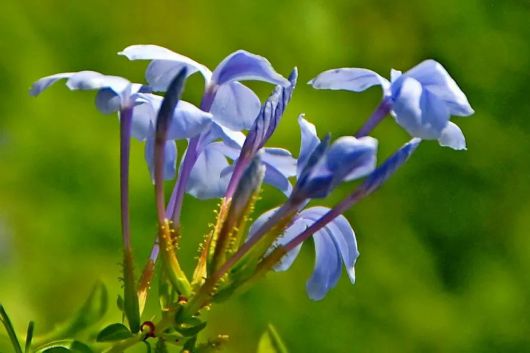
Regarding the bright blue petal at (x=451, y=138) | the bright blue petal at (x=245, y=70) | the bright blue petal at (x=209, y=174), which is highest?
the bright blue petal at (x=245, y=70)

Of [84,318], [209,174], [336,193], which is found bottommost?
[336,193]

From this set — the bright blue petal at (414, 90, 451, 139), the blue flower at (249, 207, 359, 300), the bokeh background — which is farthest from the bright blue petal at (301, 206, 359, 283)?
the bokeh background

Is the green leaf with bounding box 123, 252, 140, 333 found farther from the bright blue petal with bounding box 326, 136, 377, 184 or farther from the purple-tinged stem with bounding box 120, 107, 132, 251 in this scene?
the bright blue petal with bounding box 326, 136, 377, 184

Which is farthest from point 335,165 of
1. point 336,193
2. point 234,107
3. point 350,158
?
point 336,193

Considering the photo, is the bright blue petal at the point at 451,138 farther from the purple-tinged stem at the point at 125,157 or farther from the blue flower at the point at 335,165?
the purple-tinged stem at the point at 125,157

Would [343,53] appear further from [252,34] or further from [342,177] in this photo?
[342,177]

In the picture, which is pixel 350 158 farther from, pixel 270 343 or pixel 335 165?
pixel 270 343

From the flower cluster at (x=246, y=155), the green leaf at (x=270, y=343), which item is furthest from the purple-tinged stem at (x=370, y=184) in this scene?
the green leaf at (x=270, y=343)
